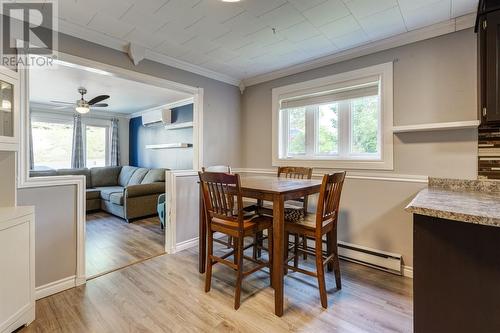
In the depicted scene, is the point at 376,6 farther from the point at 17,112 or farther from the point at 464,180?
the point at 17,112

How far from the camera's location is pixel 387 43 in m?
2.50

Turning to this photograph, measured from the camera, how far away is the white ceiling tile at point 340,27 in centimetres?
215

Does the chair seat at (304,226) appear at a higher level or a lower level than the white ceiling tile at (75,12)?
lower

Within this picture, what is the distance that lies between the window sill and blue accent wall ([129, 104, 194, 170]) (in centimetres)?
213

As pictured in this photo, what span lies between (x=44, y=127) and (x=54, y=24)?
14.1 ft

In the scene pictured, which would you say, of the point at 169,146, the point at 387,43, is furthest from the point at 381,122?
the point at 169,146

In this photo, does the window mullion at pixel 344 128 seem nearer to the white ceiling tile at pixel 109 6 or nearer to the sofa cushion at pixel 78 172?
the white ceiling tile at pixel 109 6

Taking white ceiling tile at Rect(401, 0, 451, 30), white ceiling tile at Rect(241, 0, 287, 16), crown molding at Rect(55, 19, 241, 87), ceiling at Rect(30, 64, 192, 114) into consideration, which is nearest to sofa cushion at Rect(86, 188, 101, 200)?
ceiling at Rect(30, 64, 192, 114)

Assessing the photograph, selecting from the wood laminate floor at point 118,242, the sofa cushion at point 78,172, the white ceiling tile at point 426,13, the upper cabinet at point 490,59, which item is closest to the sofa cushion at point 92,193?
the sofa cushion at point 78,172

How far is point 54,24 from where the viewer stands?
6.93ft

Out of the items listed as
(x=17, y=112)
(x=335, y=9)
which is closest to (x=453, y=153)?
(x=335, y=9)

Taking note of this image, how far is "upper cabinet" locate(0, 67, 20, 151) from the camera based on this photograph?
5.56 feet

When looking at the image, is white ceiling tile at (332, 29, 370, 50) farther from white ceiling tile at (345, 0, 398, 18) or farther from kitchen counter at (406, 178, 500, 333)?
kitchen counter at (406, 178, 500, 333)

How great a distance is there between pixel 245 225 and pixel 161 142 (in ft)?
14.0
